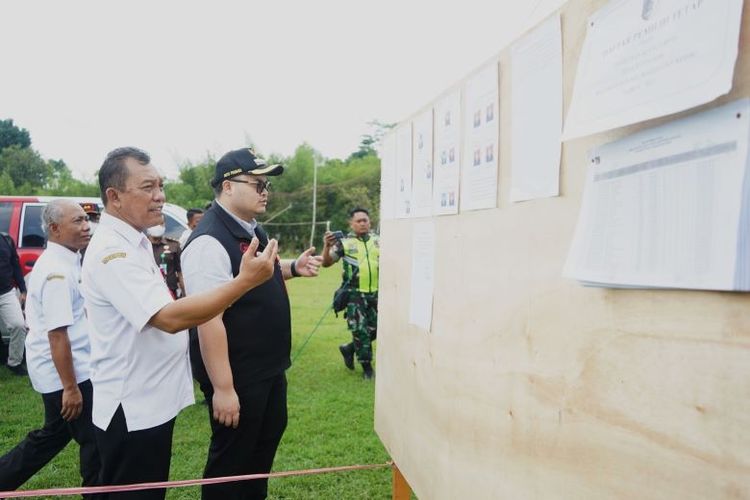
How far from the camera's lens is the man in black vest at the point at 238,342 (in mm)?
2230

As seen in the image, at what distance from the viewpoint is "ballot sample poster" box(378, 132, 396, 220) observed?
7.50 feet

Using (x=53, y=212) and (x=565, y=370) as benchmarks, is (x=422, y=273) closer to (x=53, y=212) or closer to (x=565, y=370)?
(x=565, y=370)

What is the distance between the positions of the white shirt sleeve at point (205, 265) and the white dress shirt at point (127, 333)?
0.56 ft

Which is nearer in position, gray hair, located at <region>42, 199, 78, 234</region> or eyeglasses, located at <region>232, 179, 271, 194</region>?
eyeglasses, located at <region>232, 179, 271, 194</region>

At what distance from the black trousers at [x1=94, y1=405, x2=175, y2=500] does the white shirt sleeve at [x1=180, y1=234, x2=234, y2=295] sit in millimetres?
562

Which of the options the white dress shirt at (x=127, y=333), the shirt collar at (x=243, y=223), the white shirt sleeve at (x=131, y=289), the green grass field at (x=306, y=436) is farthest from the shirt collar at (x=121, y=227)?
the green grass field at (x=306, y=436)

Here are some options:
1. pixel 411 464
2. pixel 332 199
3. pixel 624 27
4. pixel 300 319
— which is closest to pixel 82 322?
pixel 411 464

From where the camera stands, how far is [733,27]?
70cm

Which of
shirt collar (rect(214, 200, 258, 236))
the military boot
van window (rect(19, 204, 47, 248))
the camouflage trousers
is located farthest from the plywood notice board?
van window (rect(19, 204, 47, 248))

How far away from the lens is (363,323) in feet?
19.9

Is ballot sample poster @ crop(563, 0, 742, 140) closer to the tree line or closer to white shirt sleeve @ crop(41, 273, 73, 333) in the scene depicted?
white shirt sleeve @ crop(41, 273, 73, 333)

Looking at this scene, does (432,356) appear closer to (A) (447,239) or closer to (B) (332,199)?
(A) (447,239)

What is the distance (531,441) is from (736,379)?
1.87ft

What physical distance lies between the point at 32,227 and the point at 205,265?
5.71 metres
